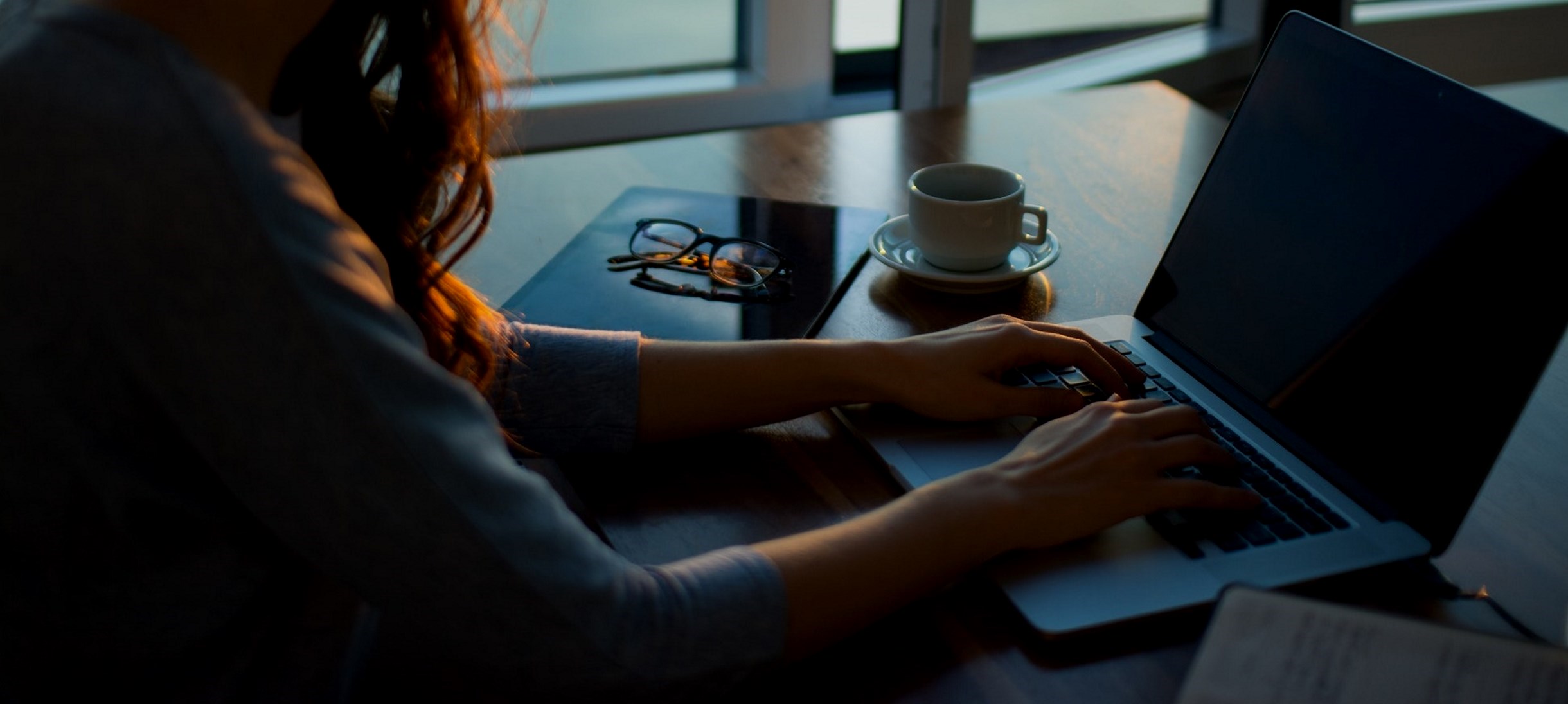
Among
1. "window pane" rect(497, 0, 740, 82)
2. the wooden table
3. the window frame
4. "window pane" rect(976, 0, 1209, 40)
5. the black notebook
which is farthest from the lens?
"window pane" rect(976, 0, 1209, 40)

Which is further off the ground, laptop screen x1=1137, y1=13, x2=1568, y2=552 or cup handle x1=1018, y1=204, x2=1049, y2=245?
laptop screen x1=1137, y1=13, x2=1568, y2=552

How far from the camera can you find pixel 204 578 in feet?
1.93

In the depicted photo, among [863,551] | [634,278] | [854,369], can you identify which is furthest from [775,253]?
[863,551]

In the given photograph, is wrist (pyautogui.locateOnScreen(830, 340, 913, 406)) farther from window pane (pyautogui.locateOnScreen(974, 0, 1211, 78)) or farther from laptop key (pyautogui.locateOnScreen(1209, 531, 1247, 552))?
window pane (pyautogui.locateOnScreen(974, 0, 1211, 78))

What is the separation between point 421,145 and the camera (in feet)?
2.83

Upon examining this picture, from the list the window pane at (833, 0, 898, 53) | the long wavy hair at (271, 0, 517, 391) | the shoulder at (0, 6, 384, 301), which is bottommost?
the window pane at (833, 0, 898, 53)

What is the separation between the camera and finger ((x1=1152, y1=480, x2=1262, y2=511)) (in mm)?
694

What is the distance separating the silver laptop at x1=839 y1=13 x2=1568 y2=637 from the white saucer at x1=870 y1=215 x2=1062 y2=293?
0.15 meters

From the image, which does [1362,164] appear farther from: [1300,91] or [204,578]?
[204,578]

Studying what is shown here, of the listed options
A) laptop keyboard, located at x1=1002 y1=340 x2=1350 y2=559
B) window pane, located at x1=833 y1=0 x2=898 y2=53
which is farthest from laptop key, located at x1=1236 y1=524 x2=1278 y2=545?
window pane, located at x1=833 y1=0 x2=898 y2=53

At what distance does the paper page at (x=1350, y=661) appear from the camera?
51cm

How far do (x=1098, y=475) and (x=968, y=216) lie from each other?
14.7 inches

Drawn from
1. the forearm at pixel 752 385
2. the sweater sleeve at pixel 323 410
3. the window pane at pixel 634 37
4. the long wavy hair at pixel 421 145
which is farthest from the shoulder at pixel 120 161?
the window pane at pixel 634 37

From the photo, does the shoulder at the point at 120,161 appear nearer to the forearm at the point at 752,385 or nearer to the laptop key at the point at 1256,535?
the forearm at the point at 752,385
